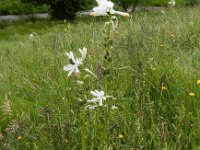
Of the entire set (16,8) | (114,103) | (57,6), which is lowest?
(16,8)

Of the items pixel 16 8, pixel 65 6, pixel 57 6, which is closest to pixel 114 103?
pixel 65 6

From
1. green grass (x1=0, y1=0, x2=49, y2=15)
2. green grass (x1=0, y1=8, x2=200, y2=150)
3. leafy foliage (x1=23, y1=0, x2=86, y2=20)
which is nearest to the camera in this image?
green grass (x1=0, y1=8, x2=200, y2=150)

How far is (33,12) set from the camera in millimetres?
29297

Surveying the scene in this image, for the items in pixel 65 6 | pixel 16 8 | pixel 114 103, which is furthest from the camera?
pixel 16 8

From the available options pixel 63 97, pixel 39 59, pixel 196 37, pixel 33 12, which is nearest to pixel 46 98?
pixel 63 97

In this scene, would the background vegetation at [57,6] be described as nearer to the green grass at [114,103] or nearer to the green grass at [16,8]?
the green grass at [16,8]

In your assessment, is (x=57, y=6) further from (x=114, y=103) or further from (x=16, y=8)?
(x=114, y=103)

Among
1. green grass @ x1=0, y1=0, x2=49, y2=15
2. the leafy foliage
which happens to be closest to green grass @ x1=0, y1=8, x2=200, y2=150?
the leafy foliage

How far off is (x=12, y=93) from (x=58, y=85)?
62 centimetres

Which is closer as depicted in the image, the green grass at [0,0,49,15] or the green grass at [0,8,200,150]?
the green grass at [0,8,200,150]

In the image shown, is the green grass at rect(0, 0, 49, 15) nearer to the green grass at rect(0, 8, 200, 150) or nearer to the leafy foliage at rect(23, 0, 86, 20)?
the leafy foliage at rect(23, 0, 86, 20)

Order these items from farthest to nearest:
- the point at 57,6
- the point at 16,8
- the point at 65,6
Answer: the point at 16,8
the point at 57,6
the point at 65,6

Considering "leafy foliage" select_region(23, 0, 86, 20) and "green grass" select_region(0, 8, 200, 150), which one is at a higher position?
"green grass" select_region(0, 8, 200, 150)

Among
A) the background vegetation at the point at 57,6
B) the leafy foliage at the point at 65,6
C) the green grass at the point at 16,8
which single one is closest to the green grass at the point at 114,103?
the background vegetation at the point at 57,6
